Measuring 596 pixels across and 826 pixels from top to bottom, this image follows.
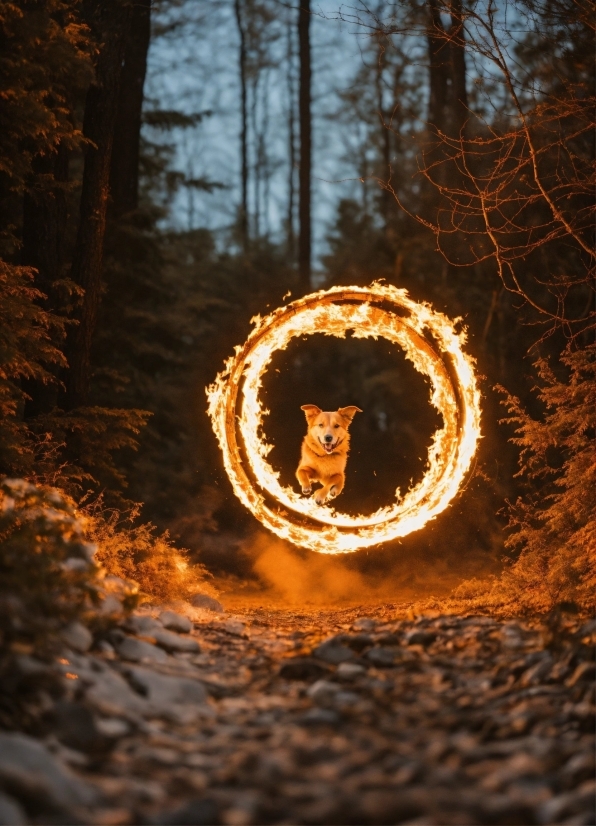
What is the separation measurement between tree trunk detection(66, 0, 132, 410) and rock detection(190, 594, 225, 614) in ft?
12.6

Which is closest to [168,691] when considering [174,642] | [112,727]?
[112,727]

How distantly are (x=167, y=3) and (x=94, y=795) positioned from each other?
2173 centimetres

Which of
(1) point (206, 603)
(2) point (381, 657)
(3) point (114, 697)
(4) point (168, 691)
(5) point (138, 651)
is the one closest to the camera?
(3) point (114, 697)

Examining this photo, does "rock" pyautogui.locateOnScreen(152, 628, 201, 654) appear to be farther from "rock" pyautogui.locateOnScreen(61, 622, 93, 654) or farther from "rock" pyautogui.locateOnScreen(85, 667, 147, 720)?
"rock" pyautogui.locateOnScreen(85, 667, 147, 720)

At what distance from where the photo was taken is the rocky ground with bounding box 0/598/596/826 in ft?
13.4

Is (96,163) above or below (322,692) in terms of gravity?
above

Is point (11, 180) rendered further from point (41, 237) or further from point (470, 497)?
point (470, 497)

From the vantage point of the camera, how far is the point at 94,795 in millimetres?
4199

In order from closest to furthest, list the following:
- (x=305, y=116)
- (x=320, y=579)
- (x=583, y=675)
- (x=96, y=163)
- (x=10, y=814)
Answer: (x=10, y=814) → (x=583, y=675) → (x=96, y=163) → (x=320, y=579) → (x=305, y=116)

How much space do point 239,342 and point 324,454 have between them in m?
7.58

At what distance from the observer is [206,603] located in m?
11.0

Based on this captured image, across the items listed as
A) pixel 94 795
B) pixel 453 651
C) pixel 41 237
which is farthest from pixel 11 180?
pixel 94 795

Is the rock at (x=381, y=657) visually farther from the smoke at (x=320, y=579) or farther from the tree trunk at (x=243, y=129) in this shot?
the tree trunk at (x=243, y=129)

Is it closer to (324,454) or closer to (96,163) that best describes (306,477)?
(324,454)
